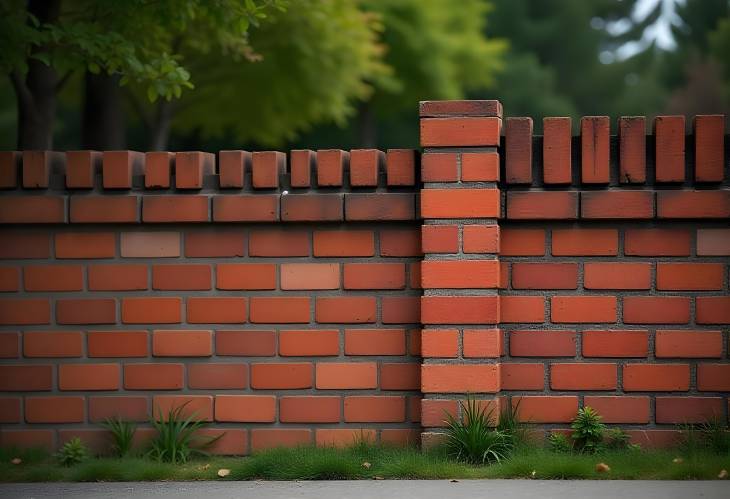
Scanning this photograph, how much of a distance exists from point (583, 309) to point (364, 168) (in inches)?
46.2

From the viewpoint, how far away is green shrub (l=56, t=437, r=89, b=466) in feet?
16.3

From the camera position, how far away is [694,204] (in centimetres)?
487

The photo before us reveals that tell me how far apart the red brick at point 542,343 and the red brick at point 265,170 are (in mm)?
1287

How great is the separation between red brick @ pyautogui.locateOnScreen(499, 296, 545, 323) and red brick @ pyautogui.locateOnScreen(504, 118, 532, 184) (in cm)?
53

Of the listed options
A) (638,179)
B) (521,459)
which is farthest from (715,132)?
(521,459)

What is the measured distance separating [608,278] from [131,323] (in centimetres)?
219

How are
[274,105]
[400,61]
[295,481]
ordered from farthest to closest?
[400,61]
[274,105]
[295,481]

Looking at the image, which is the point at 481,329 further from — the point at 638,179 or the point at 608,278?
the point at 638,179

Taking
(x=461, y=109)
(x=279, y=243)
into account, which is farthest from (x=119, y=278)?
(x=461, y=109)

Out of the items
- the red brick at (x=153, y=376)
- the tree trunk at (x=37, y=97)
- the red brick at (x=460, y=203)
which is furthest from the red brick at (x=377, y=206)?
the tree trunk at (x=37, y=97)

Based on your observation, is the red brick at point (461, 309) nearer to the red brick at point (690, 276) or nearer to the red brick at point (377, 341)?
the red brick at point (377, 341)

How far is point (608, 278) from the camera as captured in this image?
4.95m

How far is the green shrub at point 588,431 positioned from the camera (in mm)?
4863

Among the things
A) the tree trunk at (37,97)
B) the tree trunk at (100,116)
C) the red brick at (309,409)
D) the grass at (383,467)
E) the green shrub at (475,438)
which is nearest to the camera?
the grass at (383,467)
